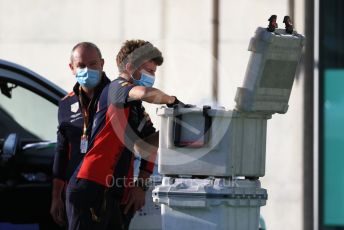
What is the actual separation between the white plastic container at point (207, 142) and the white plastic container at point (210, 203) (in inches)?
2.4

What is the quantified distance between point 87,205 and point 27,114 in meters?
3.11

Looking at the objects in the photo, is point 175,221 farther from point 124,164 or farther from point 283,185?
point 283,185

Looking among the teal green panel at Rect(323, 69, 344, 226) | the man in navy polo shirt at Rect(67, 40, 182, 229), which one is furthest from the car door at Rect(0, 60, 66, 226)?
the teal green panel at Rect(323, 69, 344, 226)

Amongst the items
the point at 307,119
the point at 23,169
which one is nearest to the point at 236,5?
the point at 307,119

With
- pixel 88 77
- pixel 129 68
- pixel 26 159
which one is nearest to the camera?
pixel 129 68

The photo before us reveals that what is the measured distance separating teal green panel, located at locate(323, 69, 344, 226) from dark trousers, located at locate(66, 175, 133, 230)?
5971 millimetres

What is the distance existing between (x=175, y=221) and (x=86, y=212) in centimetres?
56

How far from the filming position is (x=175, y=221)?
21.9 feet

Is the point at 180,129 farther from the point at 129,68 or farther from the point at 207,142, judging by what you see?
the point at 129,68

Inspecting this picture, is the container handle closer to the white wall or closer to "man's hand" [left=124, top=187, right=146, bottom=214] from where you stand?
"man's hand" [left=124, top=187, right=146, bottom=214]

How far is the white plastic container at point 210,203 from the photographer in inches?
258

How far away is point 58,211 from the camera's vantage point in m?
7.51

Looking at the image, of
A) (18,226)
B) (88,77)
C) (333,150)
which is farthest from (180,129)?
(333,150)

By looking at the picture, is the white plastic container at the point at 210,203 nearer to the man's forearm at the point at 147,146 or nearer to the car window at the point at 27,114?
the man's forearm at the point at 147,146
